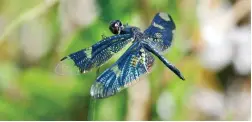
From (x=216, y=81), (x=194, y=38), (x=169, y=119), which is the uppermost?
(x=194, y=38)

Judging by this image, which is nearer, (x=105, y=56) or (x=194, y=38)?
(x=105, y=56)

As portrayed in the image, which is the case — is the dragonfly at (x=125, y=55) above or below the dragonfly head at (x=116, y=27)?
below

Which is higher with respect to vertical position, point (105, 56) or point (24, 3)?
point (24, 3)

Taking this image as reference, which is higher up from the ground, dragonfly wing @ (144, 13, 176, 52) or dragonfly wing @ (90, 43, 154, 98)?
dragonfly wing @ (144, 13, 176, 52)

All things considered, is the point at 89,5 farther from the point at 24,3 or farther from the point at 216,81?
the point at 216,81

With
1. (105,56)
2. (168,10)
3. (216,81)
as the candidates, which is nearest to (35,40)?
(105,56)

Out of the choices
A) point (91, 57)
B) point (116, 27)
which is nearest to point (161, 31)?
point (116, 27)
